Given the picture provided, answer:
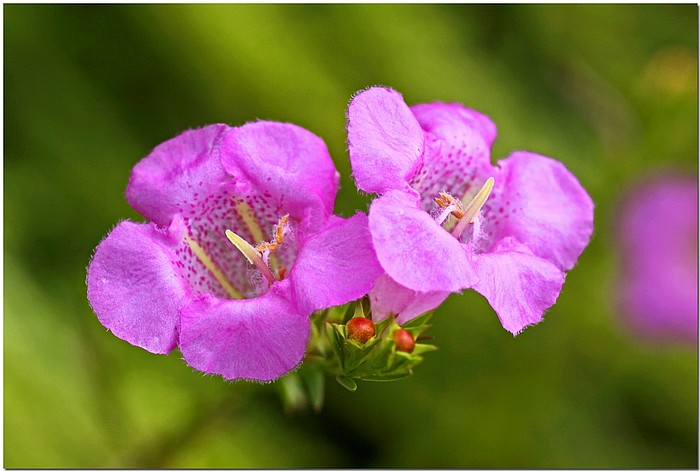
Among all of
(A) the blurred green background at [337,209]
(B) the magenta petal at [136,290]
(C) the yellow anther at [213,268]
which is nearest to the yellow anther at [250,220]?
(C) the yellow anther at [213,268]

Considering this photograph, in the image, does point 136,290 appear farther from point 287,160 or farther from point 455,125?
point 455,125

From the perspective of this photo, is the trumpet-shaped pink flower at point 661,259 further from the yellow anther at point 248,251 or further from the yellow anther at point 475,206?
the yellow anther at point 248,251

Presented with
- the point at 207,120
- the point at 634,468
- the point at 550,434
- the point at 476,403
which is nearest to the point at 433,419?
the point at 476,403

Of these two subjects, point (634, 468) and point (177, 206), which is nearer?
point (177, 206)

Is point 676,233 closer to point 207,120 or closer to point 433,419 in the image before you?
point 433,419

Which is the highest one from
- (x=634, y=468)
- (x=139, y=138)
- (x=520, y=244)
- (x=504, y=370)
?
(x=520, y=244)

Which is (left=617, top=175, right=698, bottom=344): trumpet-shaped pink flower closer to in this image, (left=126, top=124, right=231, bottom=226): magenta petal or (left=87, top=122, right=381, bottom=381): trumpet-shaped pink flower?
(left=87, top=122, right=381, bottom=381): trumpet-shaped pink flower

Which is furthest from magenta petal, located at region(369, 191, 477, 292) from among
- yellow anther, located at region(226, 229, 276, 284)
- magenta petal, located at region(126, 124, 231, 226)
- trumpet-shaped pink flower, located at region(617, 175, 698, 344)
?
trumpet-shaped pink flower, located at region(617, 175, 698, 344)

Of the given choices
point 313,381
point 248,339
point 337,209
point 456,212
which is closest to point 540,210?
point 456,212
